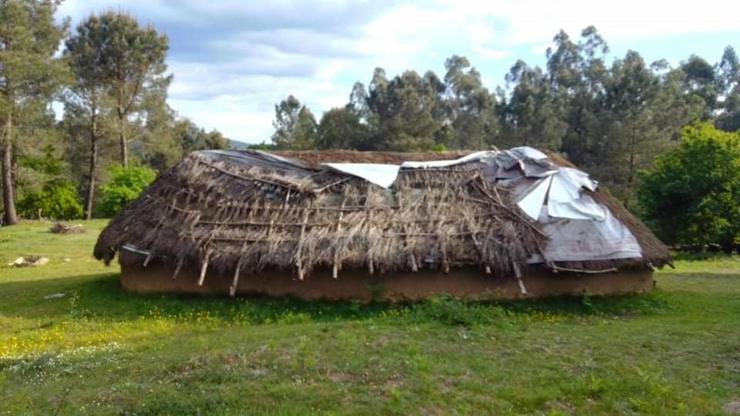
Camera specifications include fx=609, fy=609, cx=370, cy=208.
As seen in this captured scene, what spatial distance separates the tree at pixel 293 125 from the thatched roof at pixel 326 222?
30529 millimetres

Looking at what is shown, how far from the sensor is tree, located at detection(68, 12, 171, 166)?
115ft

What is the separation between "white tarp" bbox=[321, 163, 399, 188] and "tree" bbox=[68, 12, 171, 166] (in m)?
26.0

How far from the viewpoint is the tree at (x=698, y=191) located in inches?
811

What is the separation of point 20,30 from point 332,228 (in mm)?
21927

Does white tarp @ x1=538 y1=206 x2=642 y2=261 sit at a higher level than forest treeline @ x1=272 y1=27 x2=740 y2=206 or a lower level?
lower

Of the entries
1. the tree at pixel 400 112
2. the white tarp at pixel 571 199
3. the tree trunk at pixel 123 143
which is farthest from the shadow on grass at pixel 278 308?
the tree at pixel 400 112

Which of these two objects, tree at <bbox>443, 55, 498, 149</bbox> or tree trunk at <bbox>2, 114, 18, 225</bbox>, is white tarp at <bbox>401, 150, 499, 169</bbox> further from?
tree at <bbox>443, 55, 498, 149</bbox>

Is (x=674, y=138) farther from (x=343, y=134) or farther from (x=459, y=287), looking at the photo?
(x=459, y=287)

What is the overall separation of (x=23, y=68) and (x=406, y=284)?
884 inches

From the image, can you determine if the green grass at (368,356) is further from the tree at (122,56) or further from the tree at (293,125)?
the tree at (293,125)

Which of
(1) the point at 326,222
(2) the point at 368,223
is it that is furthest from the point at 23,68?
(2) the point at 368,223

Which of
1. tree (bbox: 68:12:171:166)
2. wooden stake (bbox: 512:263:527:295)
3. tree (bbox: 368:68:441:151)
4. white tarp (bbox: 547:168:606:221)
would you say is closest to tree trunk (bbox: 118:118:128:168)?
tree (bbox: 68:12:171:166)

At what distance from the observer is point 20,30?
26438 millimetres

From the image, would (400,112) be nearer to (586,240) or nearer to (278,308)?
(586,240)
